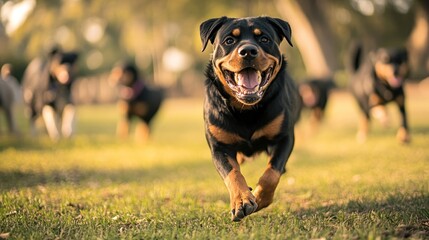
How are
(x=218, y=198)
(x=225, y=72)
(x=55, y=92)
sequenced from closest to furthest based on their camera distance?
1. (x=225, y=72)
2. (x=218, y=198)
3. (x=55, y=92)

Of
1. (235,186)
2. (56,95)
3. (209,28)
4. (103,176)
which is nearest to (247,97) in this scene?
(235,186)

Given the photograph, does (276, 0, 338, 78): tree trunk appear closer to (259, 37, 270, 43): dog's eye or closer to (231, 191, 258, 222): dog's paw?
(259, 37, 270, 43): dog's eye

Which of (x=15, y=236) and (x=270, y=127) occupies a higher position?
(x=270, y=127)

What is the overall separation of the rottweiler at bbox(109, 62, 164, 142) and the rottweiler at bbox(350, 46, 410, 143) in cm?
472

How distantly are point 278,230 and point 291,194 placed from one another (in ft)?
6.88

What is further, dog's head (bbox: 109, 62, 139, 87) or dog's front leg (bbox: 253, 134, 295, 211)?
dog's head (bbox: 109, 62, 139, 87)

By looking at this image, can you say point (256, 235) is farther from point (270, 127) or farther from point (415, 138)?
point (415, 138)

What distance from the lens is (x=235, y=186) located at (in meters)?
4.28

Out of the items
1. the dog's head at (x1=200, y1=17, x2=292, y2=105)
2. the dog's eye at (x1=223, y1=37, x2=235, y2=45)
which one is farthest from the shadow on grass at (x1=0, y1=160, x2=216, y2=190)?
the dog's eye at (x1=223, y1=37, x2=235, y2=45)

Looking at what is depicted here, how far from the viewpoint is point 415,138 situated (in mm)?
10789

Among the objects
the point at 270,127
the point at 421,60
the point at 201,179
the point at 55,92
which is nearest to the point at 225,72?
the point at 270,127

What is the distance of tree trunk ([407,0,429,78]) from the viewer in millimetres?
26453

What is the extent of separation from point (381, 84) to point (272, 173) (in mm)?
7011

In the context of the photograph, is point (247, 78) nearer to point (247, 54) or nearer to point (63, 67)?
point (247, 54)
